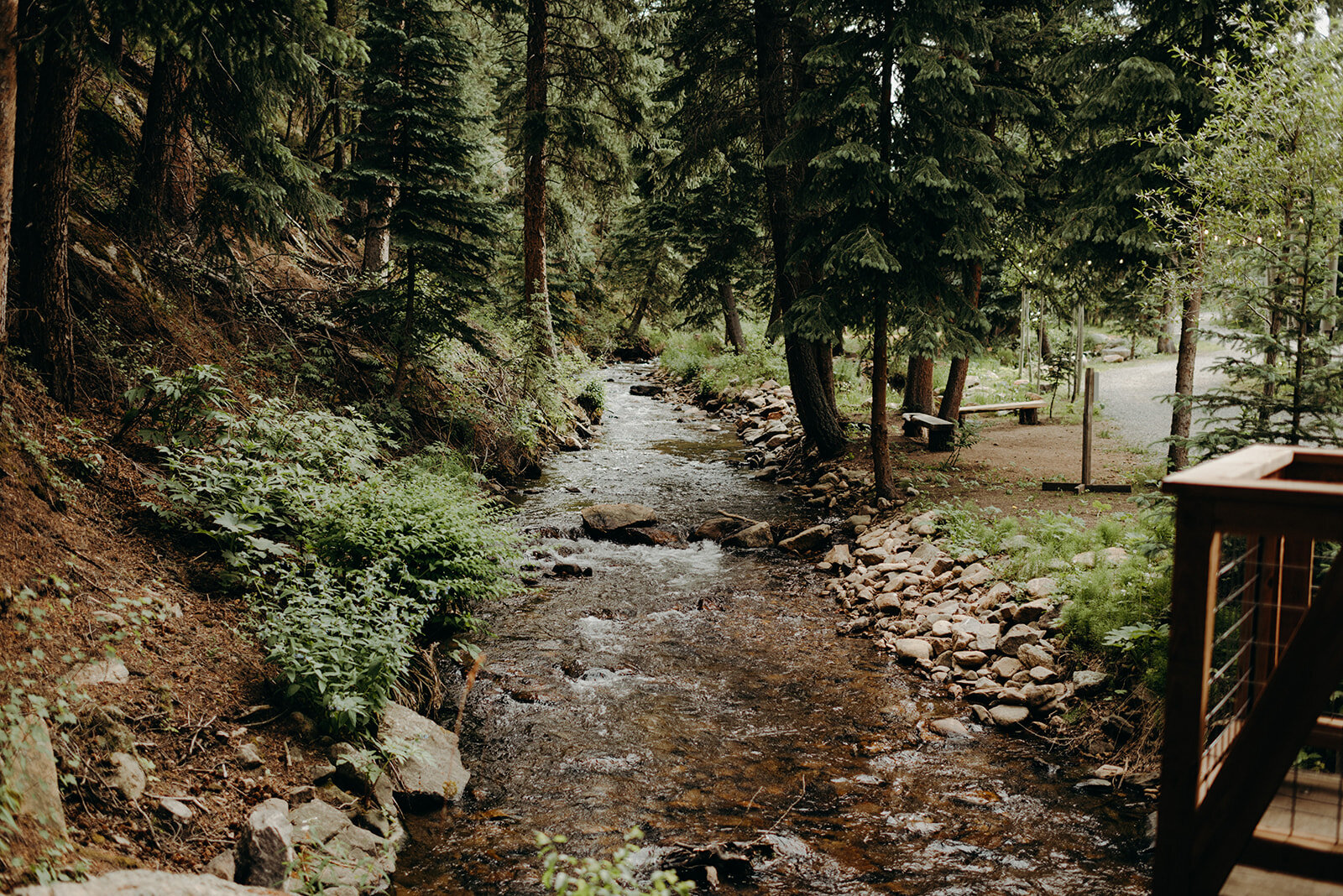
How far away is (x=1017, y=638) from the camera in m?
7.29

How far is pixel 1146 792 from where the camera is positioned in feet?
17.9

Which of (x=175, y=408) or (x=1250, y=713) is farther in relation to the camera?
(x=175, y=408)

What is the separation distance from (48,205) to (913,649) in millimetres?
8405

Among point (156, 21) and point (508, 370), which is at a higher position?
point (156, 21)

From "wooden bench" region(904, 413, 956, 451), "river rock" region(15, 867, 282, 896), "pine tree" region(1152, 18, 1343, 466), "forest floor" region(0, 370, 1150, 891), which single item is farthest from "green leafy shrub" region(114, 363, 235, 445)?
"wooden bench" region(904, 413, 956, 451)

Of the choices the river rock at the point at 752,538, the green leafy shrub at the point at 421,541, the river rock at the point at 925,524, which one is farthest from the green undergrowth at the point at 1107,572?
the green leafy shrub at the point at 421,541

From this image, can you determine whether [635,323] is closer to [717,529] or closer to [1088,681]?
[717,529]

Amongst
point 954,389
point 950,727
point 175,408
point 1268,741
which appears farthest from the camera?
point 954,389

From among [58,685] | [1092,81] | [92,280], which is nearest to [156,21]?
[92,280]

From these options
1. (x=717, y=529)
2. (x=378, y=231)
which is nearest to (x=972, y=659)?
(x=717, y=529)

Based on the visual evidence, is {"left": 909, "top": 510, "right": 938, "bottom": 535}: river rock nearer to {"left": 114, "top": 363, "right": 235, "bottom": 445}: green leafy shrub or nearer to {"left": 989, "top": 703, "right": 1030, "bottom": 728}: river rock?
{"left": 989, "top": 703, "right": 1030, "bottom": 728}: river rock

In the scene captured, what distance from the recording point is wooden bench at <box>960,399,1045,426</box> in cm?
1735

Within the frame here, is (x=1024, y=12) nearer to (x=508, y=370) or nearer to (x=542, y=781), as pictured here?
(x=508, y=370)

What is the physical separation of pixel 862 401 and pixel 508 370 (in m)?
9.42
